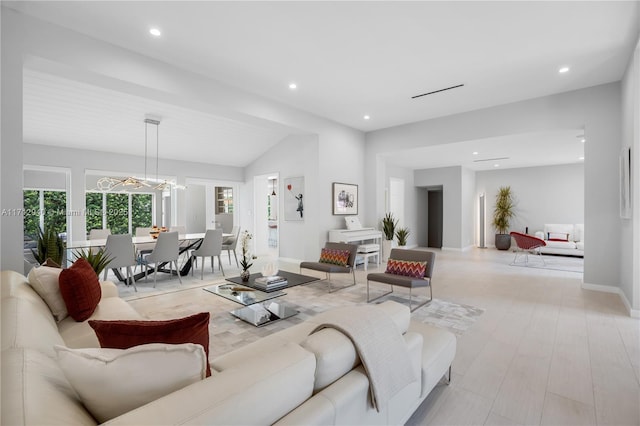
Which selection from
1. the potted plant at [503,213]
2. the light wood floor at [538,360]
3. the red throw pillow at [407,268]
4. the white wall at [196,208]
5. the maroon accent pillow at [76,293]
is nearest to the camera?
the light wood floor at [538,360]

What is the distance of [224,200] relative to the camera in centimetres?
907

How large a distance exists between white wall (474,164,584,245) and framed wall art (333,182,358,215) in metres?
5.74

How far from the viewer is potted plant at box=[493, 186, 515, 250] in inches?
369

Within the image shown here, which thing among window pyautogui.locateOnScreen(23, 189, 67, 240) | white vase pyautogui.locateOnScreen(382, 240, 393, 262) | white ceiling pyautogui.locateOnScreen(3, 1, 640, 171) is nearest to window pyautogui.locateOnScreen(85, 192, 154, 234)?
window pyautogui.locateOnScreen(23, 189, 67, 240)

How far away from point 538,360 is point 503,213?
816 centimetres

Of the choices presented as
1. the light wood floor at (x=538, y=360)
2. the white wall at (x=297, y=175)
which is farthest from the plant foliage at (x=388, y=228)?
the light wood floor at (x=538, y=360)

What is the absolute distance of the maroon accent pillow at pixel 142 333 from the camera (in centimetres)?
113

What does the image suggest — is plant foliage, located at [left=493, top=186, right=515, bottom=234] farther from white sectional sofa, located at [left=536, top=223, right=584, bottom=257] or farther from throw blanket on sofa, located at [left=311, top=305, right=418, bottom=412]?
throw blanket on sofa, located at [left=311, top=305, right=418, bottom=412]

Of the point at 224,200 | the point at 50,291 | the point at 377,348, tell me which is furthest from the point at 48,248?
the point at 224,200

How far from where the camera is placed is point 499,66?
13.0ft

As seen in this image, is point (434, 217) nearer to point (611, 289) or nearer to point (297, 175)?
point (297, 175)

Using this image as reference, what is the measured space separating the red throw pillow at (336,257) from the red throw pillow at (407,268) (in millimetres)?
733

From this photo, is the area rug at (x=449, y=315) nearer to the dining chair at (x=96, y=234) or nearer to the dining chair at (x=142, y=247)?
the dining chair at (x=142, y=247)

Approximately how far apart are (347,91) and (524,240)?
5.44 meters
